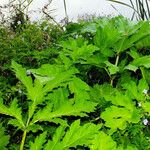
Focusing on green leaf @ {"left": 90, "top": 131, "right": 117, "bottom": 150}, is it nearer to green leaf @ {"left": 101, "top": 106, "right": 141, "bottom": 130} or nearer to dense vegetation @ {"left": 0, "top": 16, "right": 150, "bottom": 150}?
dense vegetation @ {"left": 0, "top": 16, "right": 150, "bottom": 150}

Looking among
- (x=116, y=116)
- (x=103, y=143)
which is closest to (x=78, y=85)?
(x=116, y=116)

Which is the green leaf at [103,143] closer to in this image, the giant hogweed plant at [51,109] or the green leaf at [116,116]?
the giant hogweed plant at [51,109]

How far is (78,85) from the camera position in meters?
1.81

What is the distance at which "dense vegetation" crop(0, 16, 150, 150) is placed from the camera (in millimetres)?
1441

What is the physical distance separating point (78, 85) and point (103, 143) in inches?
19.1

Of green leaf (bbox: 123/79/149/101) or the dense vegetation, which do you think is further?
green leaf (bbox: 123/79/149/101)

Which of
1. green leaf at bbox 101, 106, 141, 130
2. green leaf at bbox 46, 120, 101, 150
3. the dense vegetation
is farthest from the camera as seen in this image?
green leaf at bbox 101, 106, 141, 130

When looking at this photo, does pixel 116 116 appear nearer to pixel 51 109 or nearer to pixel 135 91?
pixel 135 91

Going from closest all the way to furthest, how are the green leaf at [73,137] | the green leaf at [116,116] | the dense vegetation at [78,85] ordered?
1. the green leaf at [73,137]
2. the dense vegetation at [78,85]
3. the green leaf at [116,116]

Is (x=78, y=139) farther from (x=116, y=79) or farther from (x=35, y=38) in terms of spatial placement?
(x=35, y=38)

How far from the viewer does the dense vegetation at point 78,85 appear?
1.44 m

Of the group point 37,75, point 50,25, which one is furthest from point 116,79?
point 50,25

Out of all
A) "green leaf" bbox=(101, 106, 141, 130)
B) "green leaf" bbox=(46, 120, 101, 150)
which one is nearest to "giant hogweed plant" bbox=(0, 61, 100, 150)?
"green leaf" bbox=(46, 120, 101, 150)

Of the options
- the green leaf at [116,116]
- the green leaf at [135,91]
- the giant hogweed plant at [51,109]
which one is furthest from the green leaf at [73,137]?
the green leaf at [135,91]
